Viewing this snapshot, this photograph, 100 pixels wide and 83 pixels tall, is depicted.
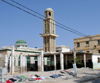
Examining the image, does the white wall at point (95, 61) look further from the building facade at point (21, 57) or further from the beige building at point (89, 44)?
the building facade at point (21, 57)

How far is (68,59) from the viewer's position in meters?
41.6

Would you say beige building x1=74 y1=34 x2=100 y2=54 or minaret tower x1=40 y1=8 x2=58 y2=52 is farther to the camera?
minaret tower x1=40 y1=8 x2=58 y2=52

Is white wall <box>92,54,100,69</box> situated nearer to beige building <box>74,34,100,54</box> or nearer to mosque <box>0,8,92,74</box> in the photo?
mosque <box>0,8,92,74</box>

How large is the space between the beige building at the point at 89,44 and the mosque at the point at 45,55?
14.7 feet

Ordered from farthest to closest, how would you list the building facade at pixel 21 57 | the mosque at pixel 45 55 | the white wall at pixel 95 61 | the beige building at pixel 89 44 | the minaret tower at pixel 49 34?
1. the minaret tower at pixel 49 34
2. the beige building at pixel 89 44
3. the building facade at pixel 21 57
4. the white wall at pixel 95 61
5. the mosque at pixel 45 55

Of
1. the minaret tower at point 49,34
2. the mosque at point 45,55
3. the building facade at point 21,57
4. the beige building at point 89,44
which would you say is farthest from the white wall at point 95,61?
the minaret tower at point 49,34

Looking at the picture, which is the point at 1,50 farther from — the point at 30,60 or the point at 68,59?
the point at 68,59

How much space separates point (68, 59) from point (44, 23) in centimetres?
1936

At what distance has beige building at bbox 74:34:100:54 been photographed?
4185cm

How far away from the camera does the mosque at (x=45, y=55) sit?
33.5 metres

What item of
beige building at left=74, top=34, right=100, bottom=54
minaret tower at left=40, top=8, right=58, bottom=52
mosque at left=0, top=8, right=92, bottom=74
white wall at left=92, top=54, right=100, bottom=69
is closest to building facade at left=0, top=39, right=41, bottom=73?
mosque at left=0, top=8, right=92, bottom=74

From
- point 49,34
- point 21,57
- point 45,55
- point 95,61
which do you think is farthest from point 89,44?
point 21,57

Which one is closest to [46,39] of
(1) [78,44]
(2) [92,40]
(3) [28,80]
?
(1) [78,44]

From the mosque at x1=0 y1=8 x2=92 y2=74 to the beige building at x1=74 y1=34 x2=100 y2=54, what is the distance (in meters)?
4.50
